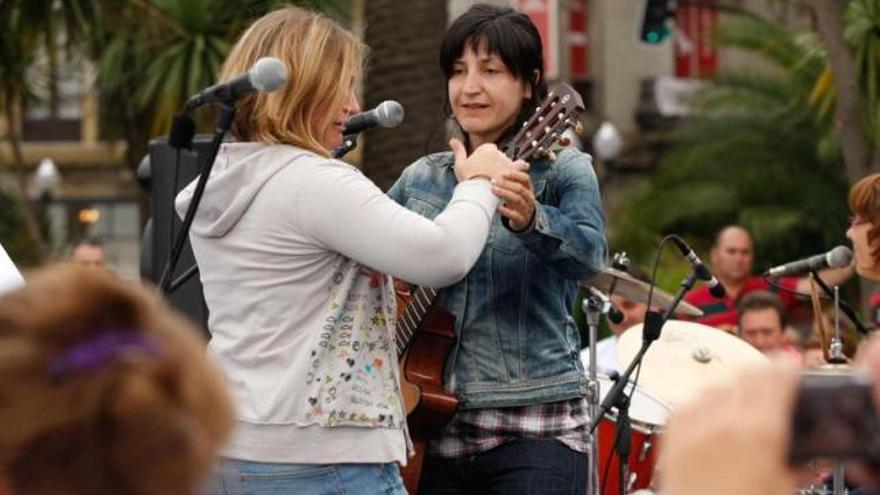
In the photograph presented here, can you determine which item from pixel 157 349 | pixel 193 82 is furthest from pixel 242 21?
pixel 157 349

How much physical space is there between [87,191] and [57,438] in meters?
37.6

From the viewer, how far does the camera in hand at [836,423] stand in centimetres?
208

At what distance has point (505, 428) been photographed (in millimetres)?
4891

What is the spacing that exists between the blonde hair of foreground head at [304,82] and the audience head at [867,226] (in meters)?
2.92

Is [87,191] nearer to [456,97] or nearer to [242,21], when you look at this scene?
[242,21]

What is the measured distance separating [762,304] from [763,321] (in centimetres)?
13

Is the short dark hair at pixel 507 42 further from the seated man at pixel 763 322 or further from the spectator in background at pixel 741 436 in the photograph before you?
the seated man at pixel 763 322

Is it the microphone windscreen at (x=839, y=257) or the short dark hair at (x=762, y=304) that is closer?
the microphone windscreen at (x=839, y=257)

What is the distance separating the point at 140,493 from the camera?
230 cm

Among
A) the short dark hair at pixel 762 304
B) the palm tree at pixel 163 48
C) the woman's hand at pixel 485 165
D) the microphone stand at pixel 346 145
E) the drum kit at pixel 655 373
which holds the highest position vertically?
the palm tree at pixel 163 48

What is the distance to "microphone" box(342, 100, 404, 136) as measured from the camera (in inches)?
186

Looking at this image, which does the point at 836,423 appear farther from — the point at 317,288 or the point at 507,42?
the point at 507,42

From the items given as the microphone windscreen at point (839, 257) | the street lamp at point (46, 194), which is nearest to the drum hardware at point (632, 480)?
the microphone windscreen at point (839, 257)

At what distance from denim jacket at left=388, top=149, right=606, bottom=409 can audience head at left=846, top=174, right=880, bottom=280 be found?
226 centimetres
